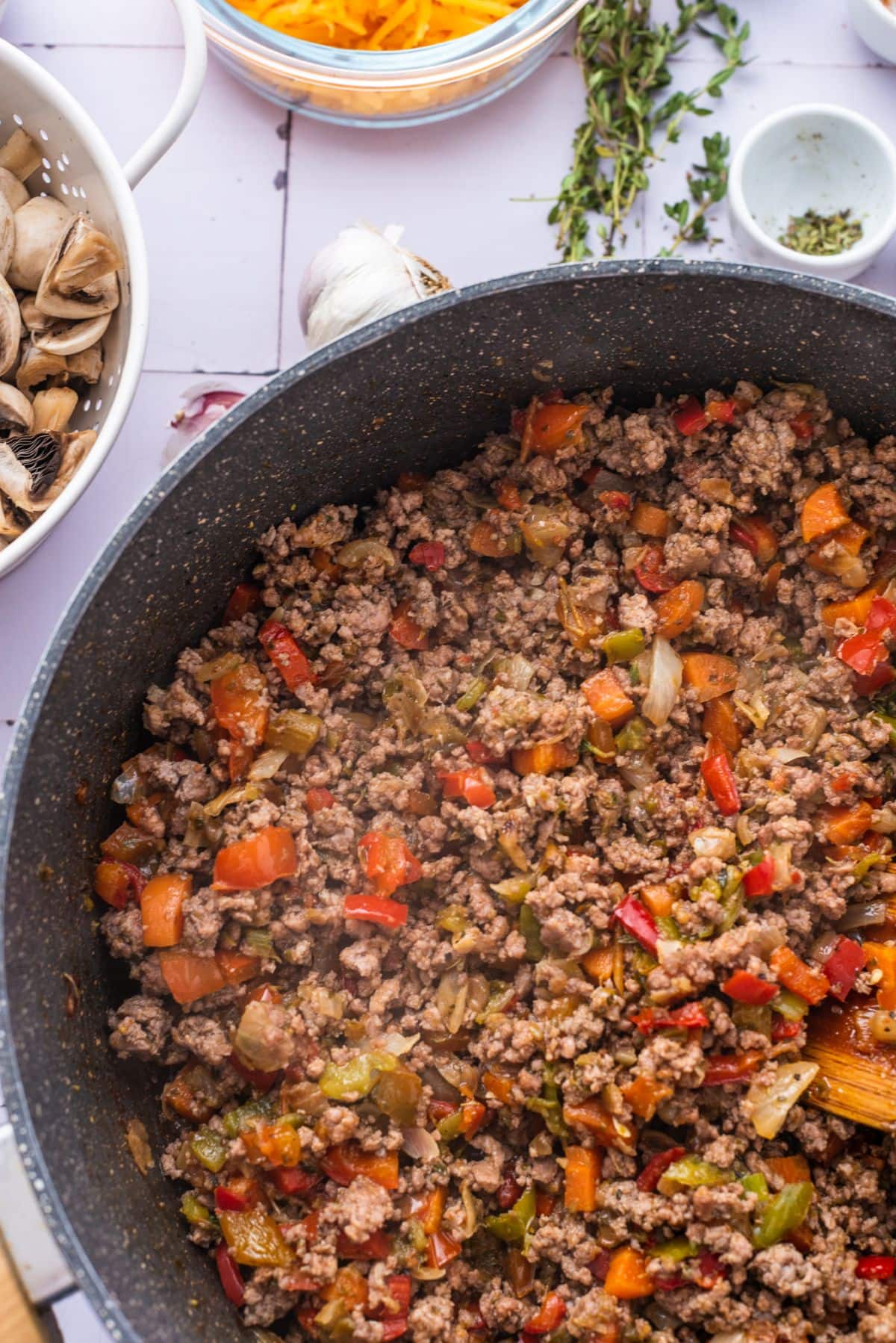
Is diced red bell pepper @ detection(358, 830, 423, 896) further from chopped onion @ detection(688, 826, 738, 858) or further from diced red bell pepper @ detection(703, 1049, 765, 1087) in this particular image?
diced red bell pepper @ detection(703, 1049, 765, 1087)

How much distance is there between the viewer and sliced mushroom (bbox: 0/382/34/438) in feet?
8.50

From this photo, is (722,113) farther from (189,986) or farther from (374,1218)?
(374,1218)

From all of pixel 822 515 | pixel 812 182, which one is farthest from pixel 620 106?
pixel 822 515

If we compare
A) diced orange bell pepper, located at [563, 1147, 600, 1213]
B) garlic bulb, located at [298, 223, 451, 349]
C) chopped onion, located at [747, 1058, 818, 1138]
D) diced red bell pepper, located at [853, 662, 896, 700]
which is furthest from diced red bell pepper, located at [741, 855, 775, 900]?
garlic bulb, located at [298, 223, 451, 349]

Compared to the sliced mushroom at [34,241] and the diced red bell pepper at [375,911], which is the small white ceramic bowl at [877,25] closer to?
the sliced mushroom at [34,241]

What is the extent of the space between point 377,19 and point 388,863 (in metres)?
2.07

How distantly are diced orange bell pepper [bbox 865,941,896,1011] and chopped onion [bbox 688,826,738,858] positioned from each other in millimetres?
343

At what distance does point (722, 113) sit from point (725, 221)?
0.95 feet

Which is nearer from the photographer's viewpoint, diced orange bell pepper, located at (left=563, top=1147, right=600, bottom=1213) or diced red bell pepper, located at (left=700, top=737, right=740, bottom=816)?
diced orange bell pepper, located at (left=563, top=1147, right=600, bottom=1213)

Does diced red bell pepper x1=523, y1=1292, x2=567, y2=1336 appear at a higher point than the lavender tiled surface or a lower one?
lower

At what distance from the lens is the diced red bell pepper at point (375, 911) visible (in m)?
2.37

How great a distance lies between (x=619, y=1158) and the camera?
2.25 m

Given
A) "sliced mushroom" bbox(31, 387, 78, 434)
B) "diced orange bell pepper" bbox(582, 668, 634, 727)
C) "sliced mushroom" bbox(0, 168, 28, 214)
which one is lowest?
"diced orange bell pepper" bbox(582, 668, 634, 727)

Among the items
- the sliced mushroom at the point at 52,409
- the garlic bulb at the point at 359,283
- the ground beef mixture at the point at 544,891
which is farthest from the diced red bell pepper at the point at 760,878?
the sliced mushroom at the point at 52,409
